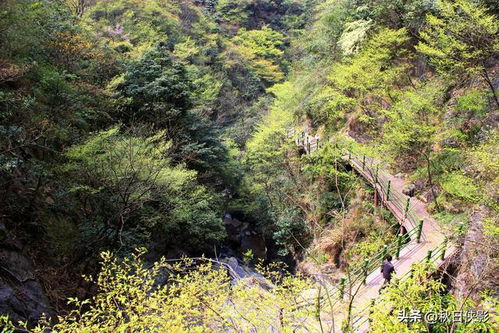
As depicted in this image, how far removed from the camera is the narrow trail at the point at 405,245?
26.4 feet

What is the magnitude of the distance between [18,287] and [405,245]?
38.2 ft

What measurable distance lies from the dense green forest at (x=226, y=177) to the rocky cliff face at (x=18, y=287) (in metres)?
0.04

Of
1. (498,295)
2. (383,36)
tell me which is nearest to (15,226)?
(498,295)

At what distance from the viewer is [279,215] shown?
18703mm

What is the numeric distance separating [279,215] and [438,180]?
29.0 feet

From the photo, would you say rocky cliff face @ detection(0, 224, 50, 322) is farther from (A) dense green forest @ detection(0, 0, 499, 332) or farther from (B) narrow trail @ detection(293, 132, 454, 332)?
(B) narrow trail @ detection(293, 132, 454, 332)

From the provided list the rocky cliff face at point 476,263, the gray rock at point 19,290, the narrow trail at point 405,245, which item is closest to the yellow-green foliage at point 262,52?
the narrow trail at point 405,245

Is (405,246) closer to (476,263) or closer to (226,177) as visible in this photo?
(476,263)

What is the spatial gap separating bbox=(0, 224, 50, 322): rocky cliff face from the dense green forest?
0.04 metres

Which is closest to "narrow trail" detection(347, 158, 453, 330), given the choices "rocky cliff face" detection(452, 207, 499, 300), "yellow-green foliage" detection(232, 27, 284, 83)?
"rocky cliff face" detection(452, 207, 499, 300)

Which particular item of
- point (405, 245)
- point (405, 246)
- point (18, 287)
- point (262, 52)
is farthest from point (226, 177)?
point (262, 52)

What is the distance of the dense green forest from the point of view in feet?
20.7

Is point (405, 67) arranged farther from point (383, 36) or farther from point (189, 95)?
point (189, 95)

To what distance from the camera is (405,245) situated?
1012 cm
